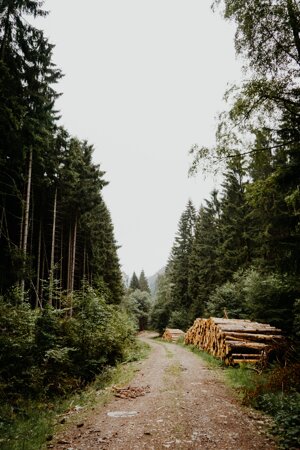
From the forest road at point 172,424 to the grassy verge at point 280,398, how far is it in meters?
0.26

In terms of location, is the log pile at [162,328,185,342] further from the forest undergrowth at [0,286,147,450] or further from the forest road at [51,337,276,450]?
the forest road at [51,337,276,450]

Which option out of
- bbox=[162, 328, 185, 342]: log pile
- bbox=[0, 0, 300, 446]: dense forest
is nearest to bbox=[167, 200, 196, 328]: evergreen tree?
bbox=[162, 328, 185, 342]: log pile

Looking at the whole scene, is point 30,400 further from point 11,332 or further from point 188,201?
point 188,201

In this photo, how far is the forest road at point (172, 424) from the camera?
4594mm

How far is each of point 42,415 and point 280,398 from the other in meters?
4.97

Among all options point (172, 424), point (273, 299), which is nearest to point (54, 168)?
point (273, 299)

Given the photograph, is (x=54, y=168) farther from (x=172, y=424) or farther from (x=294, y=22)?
(x=172, y=424)

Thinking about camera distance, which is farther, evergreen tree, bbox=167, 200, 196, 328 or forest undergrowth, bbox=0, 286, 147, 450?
evergreen tree, bbox=167, 200, 196, 328

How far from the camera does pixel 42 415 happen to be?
6188mm

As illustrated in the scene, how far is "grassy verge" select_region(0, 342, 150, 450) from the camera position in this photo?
15.8 ft

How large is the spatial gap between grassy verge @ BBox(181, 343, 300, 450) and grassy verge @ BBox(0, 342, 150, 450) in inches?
134

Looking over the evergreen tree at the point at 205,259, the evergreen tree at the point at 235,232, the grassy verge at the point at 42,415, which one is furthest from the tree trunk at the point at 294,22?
the evergreen tree at the point at 205,259

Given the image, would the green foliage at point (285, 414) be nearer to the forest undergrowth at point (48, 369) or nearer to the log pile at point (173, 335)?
the forest undergrowth at point (48, 369)

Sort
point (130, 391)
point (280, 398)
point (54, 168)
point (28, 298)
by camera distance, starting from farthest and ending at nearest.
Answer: point (54, 168) → point (28, 298) → point (130, 391) → point (280, 398)
